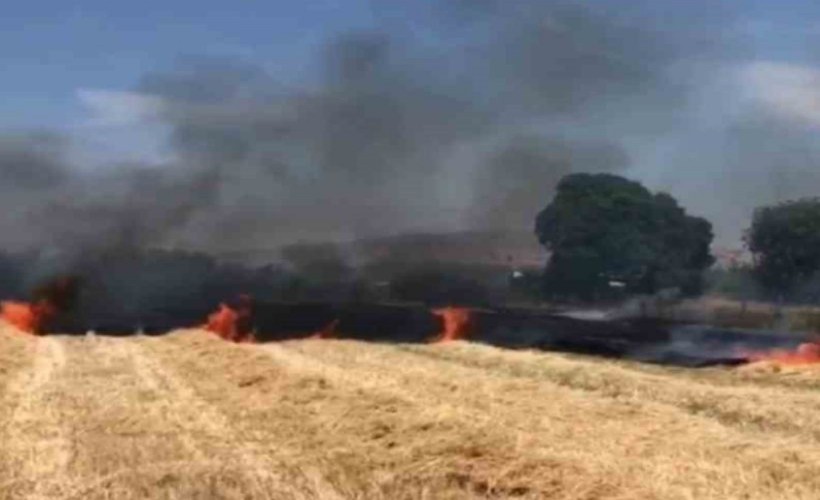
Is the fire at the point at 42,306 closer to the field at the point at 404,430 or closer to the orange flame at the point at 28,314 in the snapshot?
the orange flame at the point at 28,314

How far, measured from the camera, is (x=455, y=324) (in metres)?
45.0

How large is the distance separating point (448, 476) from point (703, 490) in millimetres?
2592

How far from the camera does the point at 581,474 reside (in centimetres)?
1338

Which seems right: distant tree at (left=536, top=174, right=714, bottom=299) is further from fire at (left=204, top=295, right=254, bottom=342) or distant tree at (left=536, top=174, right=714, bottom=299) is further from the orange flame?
the orange flame

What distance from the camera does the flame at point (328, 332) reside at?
1708 inches

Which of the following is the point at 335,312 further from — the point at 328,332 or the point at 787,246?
the point at 787,246

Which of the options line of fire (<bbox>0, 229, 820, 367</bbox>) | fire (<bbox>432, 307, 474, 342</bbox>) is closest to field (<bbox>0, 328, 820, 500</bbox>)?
line of fire (<bbox>0, 229, 820, 367</bbox>)

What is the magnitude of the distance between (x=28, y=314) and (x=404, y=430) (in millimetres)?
34570

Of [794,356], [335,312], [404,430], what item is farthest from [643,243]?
[404,430]

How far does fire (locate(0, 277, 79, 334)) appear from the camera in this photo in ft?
156

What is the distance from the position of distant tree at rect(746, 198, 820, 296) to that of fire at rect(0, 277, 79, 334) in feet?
126

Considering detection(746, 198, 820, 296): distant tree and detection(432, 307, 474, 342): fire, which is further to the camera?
detection(746, 198, 820, 296): distant tree

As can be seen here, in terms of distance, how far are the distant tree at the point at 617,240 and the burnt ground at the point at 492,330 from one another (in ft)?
51.6

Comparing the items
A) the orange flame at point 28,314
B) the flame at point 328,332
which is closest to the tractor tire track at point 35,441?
the flame at point 328,332
